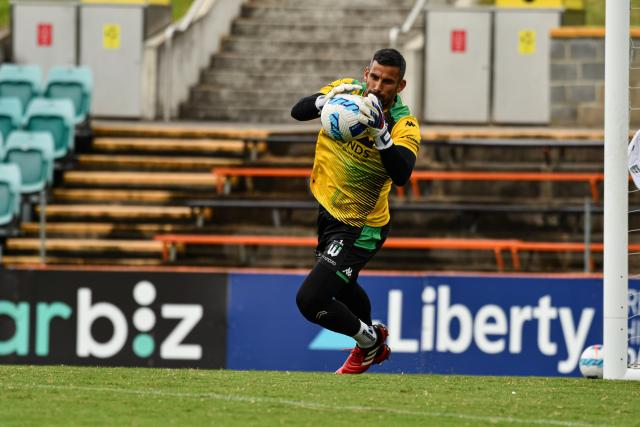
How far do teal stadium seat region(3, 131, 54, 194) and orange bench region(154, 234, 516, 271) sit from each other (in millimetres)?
1977

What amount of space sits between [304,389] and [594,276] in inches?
235

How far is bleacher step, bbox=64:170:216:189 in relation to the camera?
17438mm

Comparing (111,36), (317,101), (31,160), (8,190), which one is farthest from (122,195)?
(317,101)

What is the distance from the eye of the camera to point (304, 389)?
7.44 m

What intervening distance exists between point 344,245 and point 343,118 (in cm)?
98

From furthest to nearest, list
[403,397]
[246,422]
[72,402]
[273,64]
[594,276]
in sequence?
1. [273,64]
2. [594,276]
3. [403,397]
4. [72,402]
5. [246,422]

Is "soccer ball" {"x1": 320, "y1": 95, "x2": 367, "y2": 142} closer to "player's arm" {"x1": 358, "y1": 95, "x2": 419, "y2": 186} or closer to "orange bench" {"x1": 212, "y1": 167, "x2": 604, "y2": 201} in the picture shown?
"player's arm" {"x1": 358, "y1": 95, "x2": 419, "y2": 186}

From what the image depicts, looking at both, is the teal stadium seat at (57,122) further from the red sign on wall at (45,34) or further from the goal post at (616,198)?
the goal post at (616,198)

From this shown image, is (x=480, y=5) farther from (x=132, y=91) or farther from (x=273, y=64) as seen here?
(x=132, y=91)

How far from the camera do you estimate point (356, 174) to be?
829 cm

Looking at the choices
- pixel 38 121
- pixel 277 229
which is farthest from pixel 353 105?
pixel 38 121

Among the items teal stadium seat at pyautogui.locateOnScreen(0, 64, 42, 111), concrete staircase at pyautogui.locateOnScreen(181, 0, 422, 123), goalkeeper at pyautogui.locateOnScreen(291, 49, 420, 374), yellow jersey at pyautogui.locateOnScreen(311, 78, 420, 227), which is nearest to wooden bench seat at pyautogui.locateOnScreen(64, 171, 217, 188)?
teal stadium seat at pyautogui.locateOnScreen(0, 64, 42, 111)

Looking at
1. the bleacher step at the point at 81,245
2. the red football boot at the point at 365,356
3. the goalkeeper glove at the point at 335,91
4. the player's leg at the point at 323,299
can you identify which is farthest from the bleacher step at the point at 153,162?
the goalkeeper glove at the point at 335,91

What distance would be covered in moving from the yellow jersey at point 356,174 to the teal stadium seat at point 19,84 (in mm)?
11372
